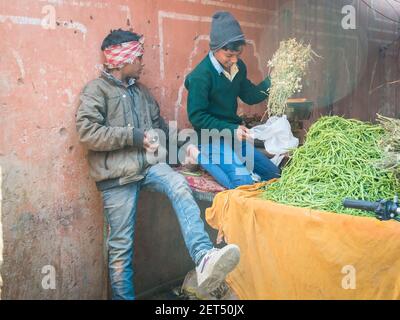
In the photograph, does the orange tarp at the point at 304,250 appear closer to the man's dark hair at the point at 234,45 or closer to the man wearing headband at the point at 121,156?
the man wearing headband at the point at 121,156

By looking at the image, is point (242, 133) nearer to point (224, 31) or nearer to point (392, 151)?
point (224, 31)

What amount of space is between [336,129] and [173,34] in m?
2.24

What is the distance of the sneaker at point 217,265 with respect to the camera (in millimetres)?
3200

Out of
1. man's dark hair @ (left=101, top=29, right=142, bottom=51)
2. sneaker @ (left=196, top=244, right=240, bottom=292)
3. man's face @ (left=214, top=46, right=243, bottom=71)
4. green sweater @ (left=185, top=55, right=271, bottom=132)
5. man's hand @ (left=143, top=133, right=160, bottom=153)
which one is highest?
man's dark hair @ (left=101, top=29, right=142, bottom=51)

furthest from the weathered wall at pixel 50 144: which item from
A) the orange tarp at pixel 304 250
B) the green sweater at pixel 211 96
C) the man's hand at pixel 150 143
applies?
the orange tarp at pixel 304 250

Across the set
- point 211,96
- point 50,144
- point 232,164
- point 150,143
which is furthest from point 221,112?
point 50,144

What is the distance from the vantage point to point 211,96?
4.41m

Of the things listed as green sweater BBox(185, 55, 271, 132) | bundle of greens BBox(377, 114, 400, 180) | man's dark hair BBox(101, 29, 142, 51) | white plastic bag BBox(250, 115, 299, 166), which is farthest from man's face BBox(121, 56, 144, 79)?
bundle of greens BBox(377, 114, 400, 180)

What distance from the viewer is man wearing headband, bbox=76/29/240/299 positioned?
386 cm

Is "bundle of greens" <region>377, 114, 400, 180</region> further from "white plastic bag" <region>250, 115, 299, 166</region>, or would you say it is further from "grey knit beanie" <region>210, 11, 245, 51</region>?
"grey knit beanie" <region>210, 11, 245, 51</region>

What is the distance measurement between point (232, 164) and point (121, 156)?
0.94m

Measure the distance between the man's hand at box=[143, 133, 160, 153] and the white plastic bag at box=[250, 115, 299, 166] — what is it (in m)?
0.82

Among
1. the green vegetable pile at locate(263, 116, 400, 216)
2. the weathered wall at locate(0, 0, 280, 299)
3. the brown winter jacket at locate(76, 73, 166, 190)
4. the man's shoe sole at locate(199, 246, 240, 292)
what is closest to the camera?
the green vegetable pile at locate(263, 116, 400, 216)
